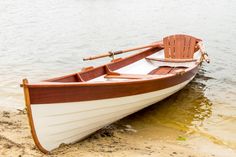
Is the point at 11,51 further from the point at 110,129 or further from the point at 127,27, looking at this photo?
the point at 110,129

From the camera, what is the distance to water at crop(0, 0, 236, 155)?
7.47m

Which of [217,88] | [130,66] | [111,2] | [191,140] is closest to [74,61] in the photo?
[130,66]

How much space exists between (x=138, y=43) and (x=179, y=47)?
544cm

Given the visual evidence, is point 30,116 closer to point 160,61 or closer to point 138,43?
point 160,61

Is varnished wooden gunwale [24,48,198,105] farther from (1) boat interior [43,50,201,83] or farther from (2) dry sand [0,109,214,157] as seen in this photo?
(2) dry sand [0,109,214,157]

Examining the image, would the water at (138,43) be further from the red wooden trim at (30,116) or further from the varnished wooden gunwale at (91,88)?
the red wooden trim at (30,116)

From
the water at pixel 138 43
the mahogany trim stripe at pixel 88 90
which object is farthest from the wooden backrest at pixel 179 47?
the mahogany trim stripe at pixel 88 90

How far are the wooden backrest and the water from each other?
93cm

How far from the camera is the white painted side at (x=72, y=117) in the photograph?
190 inches

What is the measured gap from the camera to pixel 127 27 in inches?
752

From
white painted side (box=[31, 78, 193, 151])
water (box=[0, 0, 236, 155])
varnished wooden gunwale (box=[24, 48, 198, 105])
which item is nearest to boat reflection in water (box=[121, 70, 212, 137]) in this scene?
water (box=[0, 0, 236, 155])

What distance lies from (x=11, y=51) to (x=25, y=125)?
8.20m

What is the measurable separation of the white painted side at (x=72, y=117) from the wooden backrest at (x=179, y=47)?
4051 millimetres

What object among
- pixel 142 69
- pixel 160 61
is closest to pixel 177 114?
pixel 142 69
